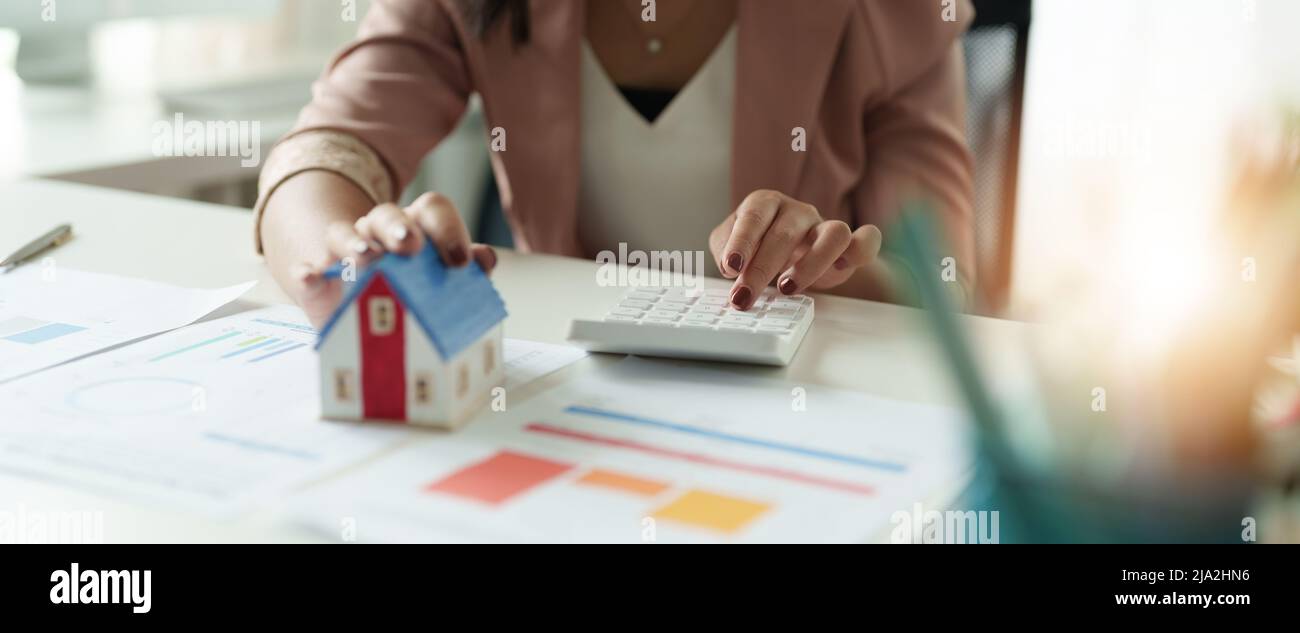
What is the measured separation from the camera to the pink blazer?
1.13m

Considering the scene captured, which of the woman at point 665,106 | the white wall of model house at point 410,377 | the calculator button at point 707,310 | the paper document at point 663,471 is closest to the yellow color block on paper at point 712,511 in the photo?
the paper document at point 663,471

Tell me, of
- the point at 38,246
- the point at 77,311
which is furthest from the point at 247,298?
the point at 38,246

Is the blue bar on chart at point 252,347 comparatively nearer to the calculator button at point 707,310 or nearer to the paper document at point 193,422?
the paper document at point 193,422

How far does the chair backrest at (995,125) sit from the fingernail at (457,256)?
749 mm

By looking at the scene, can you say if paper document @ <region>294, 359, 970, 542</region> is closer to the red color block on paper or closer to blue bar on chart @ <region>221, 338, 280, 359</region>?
the red color block on paper

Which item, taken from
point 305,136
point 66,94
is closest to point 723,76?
point 305,136

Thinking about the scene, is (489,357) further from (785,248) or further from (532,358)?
(785,248)

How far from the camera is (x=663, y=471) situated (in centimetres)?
55

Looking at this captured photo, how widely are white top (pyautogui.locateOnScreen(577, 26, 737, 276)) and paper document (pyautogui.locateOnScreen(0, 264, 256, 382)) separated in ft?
1.49

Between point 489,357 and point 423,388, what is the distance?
0.22 ft

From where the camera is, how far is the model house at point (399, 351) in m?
0.58
